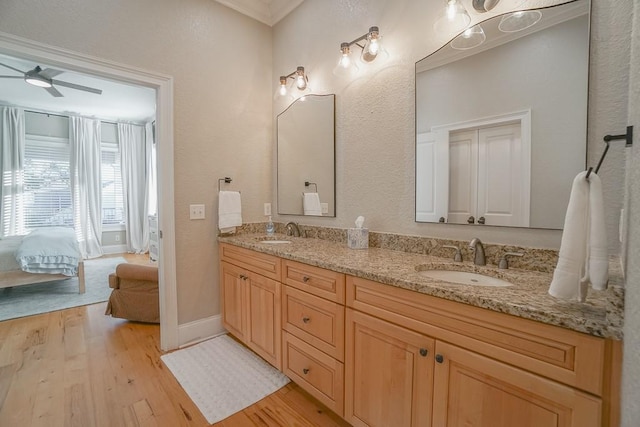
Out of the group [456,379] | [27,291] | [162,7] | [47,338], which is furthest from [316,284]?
[27,291]

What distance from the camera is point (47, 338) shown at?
2.37 meters

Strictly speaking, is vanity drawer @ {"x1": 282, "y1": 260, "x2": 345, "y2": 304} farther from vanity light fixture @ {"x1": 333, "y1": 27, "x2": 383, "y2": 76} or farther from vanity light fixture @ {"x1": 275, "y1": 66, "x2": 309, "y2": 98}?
vanity light fixture @ {"x1": 275, "y1": 66, "x2": 309, "y2": 98}

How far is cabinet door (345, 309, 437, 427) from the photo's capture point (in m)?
Result: 1.06

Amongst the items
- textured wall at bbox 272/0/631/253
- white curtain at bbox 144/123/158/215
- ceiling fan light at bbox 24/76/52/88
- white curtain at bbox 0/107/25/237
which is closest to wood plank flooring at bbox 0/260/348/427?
textured wall at bbox 272/0/631/253

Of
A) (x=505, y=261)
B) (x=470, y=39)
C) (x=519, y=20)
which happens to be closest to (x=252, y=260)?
(x=505, y=261)

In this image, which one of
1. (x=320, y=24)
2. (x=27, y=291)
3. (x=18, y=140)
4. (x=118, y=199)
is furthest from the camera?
(x=118, y=199)

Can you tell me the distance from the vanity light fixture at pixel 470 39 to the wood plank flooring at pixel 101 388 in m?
2.12

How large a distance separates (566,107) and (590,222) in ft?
2.30

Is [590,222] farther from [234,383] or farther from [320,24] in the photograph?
[320,24]

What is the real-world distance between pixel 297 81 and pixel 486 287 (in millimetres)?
2150

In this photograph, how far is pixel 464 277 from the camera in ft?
4.38

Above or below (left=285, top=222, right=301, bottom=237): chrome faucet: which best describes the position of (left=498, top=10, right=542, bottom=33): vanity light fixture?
above

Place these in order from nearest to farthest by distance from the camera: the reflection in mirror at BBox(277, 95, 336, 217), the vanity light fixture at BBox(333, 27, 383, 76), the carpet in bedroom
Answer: the vanity light fixture at BBox(333, 27, 383, 76) < the reflection in mirror at BBox(277, 95, 336, 217) < the carpet in bedroom

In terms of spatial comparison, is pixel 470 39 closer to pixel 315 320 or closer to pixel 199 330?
pixel 315 320
